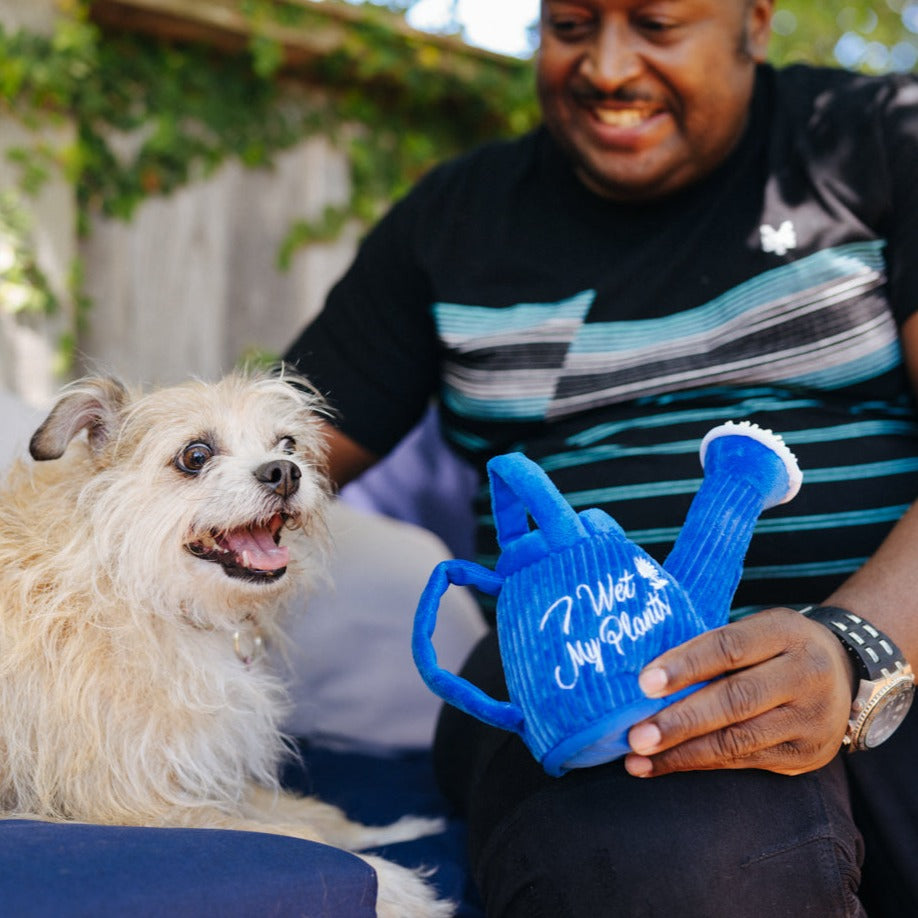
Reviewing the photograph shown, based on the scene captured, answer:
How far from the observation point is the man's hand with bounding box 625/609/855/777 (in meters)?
1.12

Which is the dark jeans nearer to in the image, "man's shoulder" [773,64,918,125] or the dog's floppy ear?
the dog's floppy ear

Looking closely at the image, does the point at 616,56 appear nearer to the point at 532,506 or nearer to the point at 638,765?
the point at 532,506

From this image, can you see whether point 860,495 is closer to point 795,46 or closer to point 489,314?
point 489,314

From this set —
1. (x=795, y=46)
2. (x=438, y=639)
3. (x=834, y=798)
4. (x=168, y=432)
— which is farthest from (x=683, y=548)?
(x=795, y=46)

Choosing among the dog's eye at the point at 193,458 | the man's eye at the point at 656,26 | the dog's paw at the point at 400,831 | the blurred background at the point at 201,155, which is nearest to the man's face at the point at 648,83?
the man's eye at the point at 656,26

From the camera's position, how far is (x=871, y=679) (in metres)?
1.27

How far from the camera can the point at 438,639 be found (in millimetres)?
2422

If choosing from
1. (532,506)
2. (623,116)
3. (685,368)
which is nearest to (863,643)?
(532,506)

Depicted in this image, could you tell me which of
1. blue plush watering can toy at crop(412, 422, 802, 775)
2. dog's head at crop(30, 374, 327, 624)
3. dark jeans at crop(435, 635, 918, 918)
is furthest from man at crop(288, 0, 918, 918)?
dog's head at crop(30, 374, 327, 624)

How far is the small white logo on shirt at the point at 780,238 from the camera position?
176cm

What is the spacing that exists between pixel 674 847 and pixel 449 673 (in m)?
0.35

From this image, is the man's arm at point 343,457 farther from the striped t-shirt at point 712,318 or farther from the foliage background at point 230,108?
the foliage background at point 230,108

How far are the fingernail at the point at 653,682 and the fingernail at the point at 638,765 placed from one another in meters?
0.14

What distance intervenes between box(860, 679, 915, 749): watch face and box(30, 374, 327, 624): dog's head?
2.96ft
